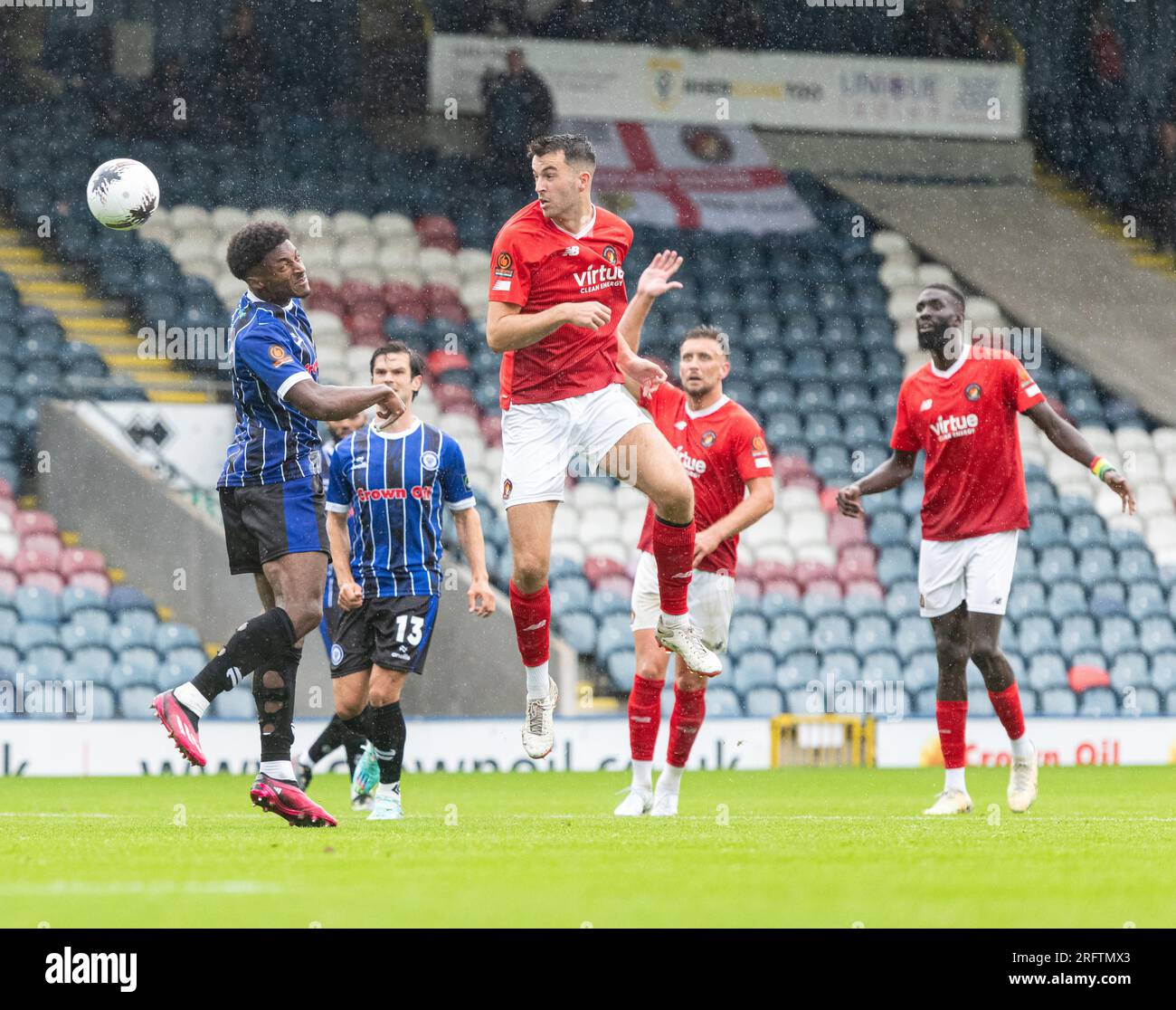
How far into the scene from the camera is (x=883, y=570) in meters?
16.3

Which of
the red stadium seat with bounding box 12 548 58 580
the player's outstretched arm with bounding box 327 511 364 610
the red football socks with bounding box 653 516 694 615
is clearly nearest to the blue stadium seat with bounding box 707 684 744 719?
the red stadium seat with bounding box 12 548 58 580

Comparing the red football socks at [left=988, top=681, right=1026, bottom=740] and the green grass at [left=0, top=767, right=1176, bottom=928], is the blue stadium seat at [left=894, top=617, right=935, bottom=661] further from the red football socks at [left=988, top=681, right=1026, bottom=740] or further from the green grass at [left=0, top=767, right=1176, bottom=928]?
the red football socks at [left=988, top=681, right=1026, bottom=740]

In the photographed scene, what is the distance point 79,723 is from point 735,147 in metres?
11.0

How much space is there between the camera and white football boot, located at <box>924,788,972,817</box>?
8.03 metres

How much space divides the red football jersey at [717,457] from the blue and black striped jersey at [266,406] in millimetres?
2394

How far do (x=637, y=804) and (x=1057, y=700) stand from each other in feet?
26.9

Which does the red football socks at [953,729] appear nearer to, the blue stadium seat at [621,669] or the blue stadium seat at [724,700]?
the blue stadium seat at [621,669]

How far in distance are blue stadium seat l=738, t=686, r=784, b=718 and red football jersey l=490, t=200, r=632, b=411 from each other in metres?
8.10

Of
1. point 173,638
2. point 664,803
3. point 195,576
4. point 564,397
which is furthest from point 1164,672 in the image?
point 564,397

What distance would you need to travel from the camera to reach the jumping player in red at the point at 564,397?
6777 mm

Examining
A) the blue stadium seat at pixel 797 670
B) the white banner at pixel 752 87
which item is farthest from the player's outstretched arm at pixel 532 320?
the white banner at pixel 752 87

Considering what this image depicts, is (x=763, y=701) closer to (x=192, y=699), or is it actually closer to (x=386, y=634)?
(x=386, y=634)

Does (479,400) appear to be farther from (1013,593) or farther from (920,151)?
(920,151)

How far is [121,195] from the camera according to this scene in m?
7.28
